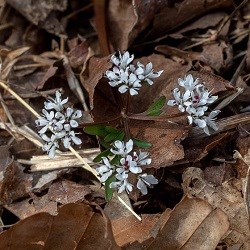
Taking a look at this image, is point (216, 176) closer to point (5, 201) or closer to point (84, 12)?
point (5, 201)

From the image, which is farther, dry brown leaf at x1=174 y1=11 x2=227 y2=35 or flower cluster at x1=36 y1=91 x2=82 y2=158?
dry brown leaf at x1=174 y1=11 x2=227 y2=35

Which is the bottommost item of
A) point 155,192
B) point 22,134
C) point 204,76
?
point 155,192

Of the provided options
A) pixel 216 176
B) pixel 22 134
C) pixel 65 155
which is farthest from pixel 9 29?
pixel 216 176

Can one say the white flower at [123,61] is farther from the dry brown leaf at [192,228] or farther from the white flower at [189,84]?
the dry brown leaf at [192,228]

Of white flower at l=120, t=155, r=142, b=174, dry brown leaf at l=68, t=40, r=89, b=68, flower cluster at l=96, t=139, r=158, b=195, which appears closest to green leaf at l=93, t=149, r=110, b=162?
flower cluster at l=96, t=139, r=158, b=195

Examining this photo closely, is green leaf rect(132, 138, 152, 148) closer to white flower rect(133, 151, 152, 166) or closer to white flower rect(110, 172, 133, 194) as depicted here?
white flower rect(133, 151, 152, 166)

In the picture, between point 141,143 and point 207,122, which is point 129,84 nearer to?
point 141,143

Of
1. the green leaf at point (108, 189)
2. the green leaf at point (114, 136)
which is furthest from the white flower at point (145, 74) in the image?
the green leaf at point (108, 189)
